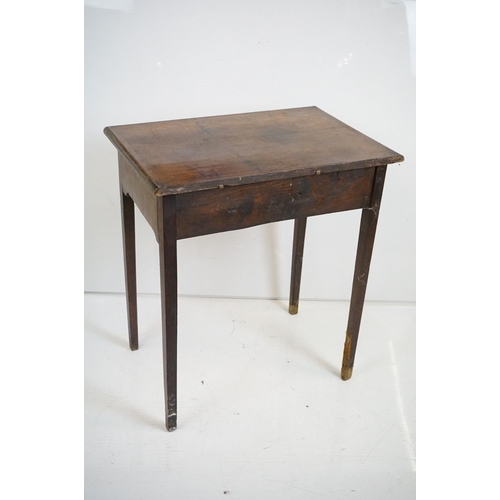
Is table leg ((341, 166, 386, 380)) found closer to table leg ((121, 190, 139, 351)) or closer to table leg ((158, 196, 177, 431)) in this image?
table leg ((158, 196, 177, 431))

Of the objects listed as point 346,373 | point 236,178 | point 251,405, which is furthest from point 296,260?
point 236,178

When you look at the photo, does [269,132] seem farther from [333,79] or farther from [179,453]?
[179,453]

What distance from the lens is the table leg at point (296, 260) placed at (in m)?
2.61

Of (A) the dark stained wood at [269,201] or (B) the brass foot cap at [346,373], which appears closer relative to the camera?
(A) the dark stained wood at [269,201]

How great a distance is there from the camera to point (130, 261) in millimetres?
2301

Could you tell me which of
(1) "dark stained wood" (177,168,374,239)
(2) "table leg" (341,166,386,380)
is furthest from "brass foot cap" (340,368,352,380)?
(1) "dark stained wood" (177,168,374,239)

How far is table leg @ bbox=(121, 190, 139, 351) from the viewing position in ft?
7.33

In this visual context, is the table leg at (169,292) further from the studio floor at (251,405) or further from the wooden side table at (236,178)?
the studio floor at (251,405)

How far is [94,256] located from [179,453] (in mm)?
1057

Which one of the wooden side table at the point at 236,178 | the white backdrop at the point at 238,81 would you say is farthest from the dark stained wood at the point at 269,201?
the white backdrop at the point at 238,81

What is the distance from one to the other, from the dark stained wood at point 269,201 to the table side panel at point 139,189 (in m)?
0.09

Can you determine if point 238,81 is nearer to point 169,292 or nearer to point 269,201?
point 269,201

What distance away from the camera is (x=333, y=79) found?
256 cm

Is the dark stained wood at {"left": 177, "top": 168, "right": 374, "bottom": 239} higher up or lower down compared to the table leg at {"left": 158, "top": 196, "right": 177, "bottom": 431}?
higher up
